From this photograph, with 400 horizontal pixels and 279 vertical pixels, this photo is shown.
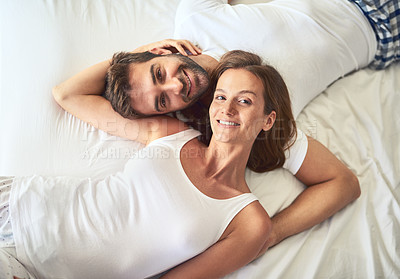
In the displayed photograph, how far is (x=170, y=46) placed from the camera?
1.49 meters

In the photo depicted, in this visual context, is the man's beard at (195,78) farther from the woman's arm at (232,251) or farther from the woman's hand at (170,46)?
the woman's arm at (232,251)

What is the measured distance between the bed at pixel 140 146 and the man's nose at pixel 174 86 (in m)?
0.26

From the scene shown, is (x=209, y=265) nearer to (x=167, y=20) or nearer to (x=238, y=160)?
(x=238, y=160)

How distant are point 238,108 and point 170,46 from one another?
0.53 meters

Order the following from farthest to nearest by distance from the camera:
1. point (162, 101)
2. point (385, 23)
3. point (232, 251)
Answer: point (385, 23)
point (162, 101)
point (232, 251)

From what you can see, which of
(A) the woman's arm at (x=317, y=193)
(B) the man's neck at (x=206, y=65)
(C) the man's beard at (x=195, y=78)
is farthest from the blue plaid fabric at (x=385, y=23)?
(C) the man's beard at (x=195, y=78)

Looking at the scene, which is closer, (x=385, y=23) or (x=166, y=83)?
(x=166, y=83)

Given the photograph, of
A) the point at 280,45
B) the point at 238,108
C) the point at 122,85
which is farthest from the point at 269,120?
the point at 122,85

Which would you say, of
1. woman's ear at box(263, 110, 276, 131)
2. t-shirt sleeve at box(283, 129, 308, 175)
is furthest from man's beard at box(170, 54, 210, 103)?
t-shirt sleeve at box(283, 129, 308, 175)

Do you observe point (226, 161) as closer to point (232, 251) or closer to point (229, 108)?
point (229, 108)

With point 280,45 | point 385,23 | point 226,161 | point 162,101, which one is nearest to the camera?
point 226,161

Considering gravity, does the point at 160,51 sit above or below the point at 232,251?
above

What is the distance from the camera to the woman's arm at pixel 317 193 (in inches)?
48.6

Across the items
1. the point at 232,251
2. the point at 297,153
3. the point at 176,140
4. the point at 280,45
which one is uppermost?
the point at 280,45
